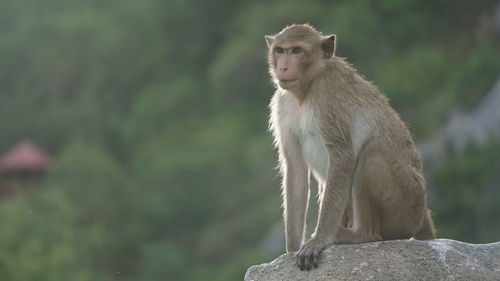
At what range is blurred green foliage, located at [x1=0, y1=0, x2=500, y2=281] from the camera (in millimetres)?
67812

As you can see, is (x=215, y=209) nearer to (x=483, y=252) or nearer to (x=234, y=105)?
(x=234, y=105)

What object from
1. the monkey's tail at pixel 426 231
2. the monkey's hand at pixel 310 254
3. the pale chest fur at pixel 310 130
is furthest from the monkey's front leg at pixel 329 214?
the monkey's tail at pixel 426 231

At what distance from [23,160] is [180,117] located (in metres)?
17.2

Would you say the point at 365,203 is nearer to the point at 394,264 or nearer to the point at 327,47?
the point at 394,264

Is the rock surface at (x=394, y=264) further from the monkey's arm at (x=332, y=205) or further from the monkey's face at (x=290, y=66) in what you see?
the monkey's face at (x=290, y=66)

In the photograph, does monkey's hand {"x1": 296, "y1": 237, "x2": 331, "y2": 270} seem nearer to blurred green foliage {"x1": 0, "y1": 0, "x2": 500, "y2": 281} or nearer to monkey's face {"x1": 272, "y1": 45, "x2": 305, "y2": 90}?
monkey's face {"x1": 272, "y1": 45, "x2": 305, "y2": 90}

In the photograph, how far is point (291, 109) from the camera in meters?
9.77

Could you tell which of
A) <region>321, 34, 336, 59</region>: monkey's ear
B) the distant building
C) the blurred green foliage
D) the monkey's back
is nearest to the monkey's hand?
the monkey's back

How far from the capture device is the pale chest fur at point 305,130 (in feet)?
31.2

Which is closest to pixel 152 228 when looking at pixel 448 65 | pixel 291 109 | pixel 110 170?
pixel 110 170

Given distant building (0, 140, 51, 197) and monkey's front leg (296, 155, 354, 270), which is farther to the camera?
distant building (0, 140, 51, 197)

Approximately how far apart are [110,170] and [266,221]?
20295mm

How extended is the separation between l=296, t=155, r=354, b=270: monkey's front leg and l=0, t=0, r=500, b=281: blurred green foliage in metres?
34.1

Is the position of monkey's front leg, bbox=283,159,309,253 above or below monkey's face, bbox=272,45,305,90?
below
